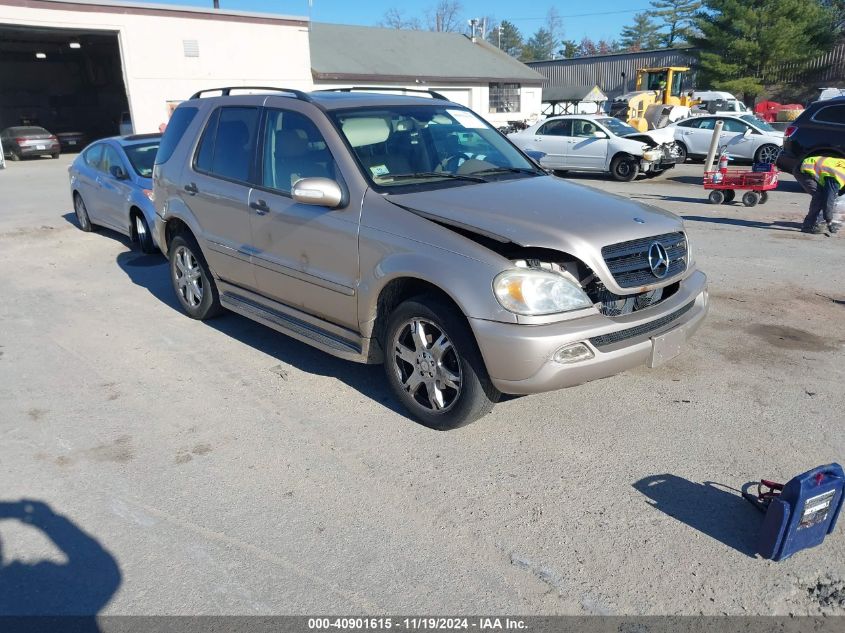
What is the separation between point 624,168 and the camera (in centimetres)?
1722

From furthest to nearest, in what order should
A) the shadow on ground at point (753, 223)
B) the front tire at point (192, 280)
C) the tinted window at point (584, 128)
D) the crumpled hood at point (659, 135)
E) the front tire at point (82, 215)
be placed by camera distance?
the crumpled hood at point (659, 135) → the tinted window at point (584, 128) → the front tire at point (82, 215) → the shadow on ground at point (753, 223) → the front tire at point (192, 280)

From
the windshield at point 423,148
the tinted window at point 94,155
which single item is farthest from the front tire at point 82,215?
the windshield at point 423,148

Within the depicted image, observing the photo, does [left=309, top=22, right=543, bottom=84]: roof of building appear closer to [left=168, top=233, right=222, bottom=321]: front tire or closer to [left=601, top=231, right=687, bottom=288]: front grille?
[left=168, top=233, right=222, bottom=321]: front tire

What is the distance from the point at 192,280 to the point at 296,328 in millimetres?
1920

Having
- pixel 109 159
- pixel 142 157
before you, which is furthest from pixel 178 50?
pixel 142 157

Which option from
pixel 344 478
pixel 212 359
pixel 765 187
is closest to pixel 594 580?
pixel 344 478

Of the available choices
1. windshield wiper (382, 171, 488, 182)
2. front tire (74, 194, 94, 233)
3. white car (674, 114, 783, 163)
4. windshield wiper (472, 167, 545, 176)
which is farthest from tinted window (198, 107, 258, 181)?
white car (674, 114, 783, 163)

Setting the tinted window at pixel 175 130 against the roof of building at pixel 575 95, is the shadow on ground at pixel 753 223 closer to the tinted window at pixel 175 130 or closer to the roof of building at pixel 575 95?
the tinted window at pixel 175 130

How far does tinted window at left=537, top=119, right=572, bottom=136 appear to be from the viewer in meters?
17.9

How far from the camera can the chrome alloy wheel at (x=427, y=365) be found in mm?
3973

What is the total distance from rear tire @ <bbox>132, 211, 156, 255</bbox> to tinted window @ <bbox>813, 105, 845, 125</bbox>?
40.8ft

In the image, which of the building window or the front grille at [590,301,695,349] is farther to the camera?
the building window

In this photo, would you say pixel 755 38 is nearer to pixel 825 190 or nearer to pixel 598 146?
pixel 598 146

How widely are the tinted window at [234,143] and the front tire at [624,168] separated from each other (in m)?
13.5
